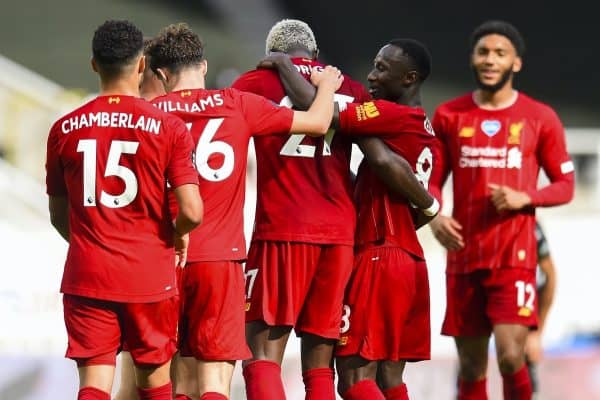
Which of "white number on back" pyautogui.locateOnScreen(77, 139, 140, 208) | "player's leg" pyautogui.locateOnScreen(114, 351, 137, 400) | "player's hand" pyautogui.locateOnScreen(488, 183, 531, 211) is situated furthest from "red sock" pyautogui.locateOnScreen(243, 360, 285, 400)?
"player's hand" pyautogui.locateOnScreen(488, 183, 531, 211)

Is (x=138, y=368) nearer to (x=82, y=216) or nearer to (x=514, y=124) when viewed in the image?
(x=82, y=216)

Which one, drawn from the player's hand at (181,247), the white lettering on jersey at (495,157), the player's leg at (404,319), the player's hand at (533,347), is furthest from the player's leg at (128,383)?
the player's hand at (533,347)

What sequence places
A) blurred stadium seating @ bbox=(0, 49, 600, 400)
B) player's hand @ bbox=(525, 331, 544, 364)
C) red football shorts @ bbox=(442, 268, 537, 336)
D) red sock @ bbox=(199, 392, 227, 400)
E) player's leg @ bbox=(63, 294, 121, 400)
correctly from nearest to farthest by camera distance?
1. player's leg @ bbox=(63, 294, 121, 400)
2. red sock @ bbox=(199, 392, 227, 400)
3. red football shorts @ bbox=(442, 268, 537, 336)
4. player's hand @ bbox=(525, 331, 544, 364)
5. blurred stadium seating @ bbox=(0, 49, 600, 400)

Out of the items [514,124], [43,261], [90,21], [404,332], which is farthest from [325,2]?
[404,332]

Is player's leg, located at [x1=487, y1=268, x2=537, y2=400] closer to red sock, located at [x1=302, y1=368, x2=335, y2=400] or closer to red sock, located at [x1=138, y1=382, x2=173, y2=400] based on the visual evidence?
red sock, located at [x1=302, y1=368, x2=335, y2=400]

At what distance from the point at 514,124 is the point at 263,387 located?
8.66 ft

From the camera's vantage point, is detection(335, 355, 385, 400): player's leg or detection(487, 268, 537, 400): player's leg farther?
detection(487, 268, 537, 400): player's leg

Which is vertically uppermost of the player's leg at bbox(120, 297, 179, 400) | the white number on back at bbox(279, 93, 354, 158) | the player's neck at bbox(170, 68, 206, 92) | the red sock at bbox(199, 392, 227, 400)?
the player's neck at bbox(170, 68, 206, 92)

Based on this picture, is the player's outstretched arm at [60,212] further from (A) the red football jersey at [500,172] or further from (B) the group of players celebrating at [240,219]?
(A) the red football jersey at [500,172]

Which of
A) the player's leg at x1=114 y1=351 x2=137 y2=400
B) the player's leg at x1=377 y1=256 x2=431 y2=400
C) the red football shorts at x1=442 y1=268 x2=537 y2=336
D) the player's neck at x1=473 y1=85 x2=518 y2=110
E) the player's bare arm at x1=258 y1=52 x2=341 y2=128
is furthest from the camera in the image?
the player's neck at x1=473 y1=85 x2=518 y2=110

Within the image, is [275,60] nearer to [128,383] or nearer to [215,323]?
[215,323]

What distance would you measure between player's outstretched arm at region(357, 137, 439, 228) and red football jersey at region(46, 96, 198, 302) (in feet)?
3.40

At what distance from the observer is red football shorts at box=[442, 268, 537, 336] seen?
7691 mm

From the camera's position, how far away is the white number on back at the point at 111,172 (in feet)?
18.0
